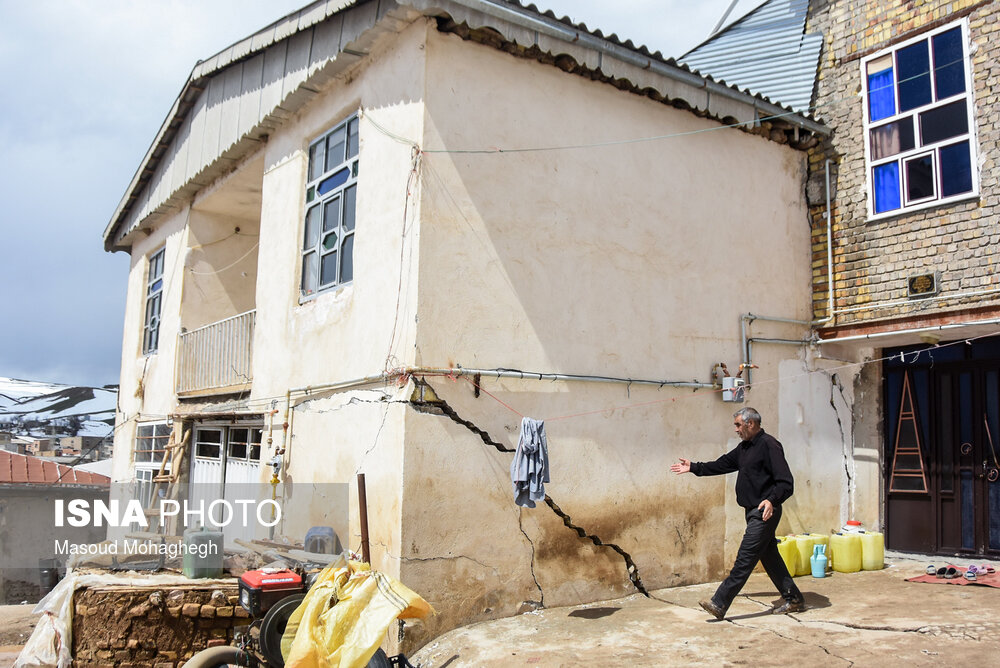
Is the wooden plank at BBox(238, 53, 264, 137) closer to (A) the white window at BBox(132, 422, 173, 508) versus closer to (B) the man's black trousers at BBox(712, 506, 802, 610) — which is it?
(A) the white window at BBox(132, 422, 173, 508)

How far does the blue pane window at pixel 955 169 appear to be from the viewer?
8617 mm

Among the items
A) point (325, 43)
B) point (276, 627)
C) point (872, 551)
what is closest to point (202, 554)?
point (276, 627)

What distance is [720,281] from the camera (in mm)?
8938

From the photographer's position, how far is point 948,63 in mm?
8828

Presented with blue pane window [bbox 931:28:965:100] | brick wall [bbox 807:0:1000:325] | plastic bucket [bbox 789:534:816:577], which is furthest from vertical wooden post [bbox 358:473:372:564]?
blue pane window [bbox 931:28:965:100]

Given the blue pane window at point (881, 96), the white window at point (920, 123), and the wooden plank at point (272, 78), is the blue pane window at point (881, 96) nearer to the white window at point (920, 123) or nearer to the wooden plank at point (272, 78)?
the white window at point (920, 123)

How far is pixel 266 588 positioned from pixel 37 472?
60.5 feet

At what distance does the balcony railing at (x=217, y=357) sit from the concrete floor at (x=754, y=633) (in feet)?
18.1

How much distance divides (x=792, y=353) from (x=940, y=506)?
2497 millimetres

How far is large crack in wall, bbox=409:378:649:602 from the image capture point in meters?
6.71

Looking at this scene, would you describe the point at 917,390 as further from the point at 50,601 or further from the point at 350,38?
the point at 50,601

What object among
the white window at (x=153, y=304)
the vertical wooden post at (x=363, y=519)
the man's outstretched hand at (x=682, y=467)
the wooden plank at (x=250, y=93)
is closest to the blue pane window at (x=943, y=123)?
the man's outstretched hand at (x=682, y=467)

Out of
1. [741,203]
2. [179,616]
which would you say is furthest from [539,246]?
→ [179,616]

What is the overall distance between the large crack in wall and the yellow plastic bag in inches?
65.5
